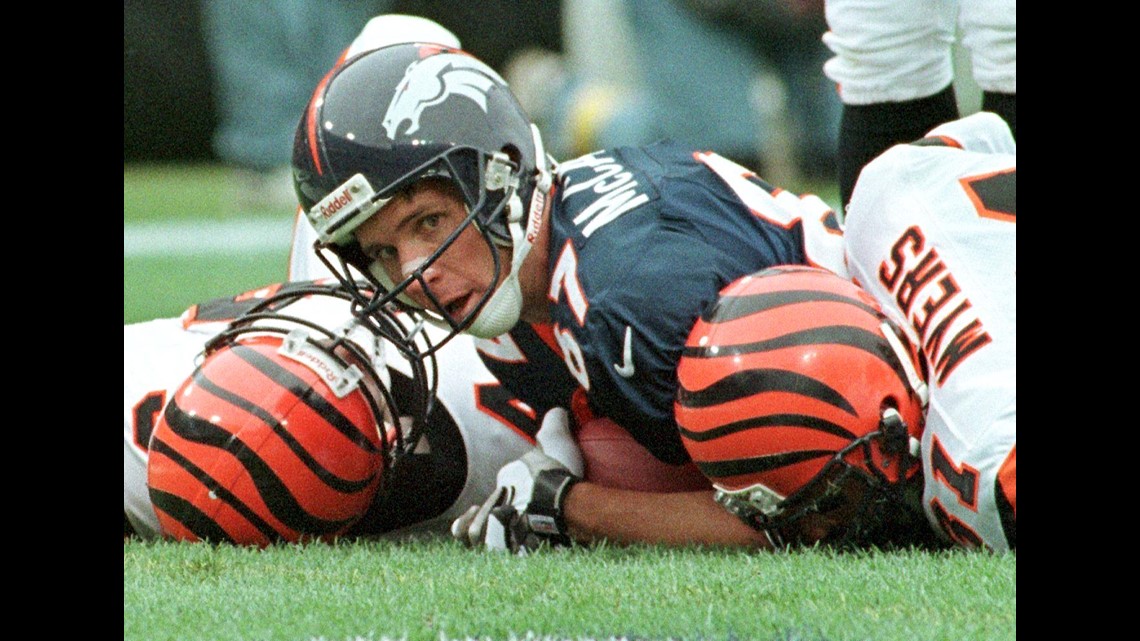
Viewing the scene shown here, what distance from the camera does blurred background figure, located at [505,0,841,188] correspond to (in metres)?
9.22

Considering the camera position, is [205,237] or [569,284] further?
[205,237]

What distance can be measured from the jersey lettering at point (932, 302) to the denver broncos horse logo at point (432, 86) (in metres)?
0.76

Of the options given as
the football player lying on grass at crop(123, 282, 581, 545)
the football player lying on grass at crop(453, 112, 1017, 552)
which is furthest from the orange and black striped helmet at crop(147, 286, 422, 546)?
the football player lying on grass at crop(453, 112, 1017, 552)

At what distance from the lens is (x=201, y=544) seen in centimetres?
252

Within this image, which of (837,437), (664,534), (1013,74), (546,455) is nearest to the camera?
(837,437)

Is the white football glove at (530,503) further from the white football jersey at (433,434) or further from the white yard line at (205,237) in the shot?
the white yard line at (205,237)

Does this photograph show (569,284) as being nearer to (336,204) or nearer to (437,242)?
(437,242)

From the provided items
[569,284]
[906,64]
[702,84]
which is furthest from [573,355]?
[702,84]

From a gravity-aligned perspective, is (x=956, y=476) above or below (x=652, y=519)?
above

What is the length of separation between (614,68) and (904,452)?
7.78 meters

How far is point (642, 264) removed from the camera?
2.41m

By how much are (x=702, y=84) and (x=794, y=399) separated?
743cm
